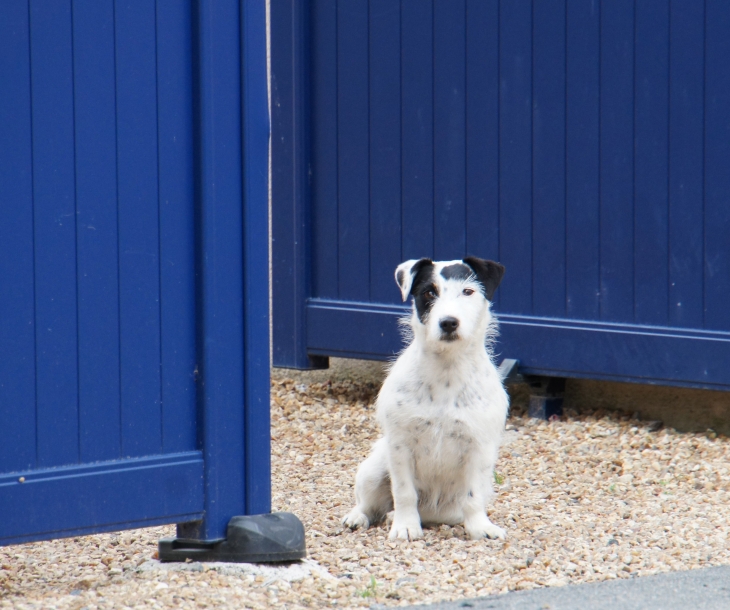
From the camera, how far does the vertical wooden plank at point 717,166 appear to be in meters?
6.20

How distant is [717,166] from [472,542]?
2797mm

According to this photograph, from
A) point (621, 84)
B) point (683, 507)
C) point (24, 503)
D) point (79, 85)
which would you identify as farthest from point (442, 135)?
point (24, 503)

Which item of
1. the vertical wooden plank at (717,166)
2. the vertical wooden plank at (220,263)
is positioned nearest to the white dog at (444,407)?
the vertical wooden plank at (220,263)

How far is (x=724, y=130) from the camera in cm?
622

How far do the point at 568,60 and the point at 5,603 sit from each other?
456 centimetres

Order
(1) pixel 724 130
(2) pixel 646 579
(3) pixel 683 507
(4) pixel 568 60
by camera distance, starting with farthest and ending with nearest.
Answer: (4) pixel 568 60, (1) pixel 724 130, (3) pixel 683 507, (2) pixel 646 579

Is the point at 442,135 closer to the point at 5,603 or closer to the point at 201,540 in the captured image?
the point at 201,540

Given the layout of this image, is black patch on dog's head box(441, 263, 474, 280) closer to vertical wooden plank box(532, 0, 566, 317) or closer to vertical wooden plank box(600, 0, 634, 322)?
vertical wooden plank box(600, 0, 634, 322)

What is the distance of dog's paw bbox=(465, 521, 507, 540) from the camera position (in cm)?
460

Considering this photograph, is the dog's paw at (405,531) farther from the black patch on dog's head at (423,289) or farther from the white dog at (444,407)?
the black patch on dog's head at (423,289)

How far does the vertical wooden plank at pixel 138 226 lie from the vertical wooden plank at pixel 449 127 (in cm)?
359

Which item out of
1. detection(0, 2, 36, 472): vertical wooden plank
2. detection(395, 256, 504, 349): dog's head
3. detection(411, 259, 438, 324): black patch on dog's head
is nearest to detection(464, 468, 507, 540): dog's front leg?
detection(395, 256, 504, 349): dog's head

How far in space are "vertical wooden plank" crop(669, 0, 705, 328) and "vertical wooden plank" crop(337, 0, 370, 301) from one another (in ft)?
6.92

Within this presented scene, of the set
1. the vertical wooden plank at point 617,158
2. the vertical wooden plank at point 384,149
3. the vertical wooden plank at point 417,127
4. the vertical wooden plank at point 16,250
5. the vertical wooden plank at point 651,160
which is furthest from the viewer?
the vertical wooden plank at point 384,149
